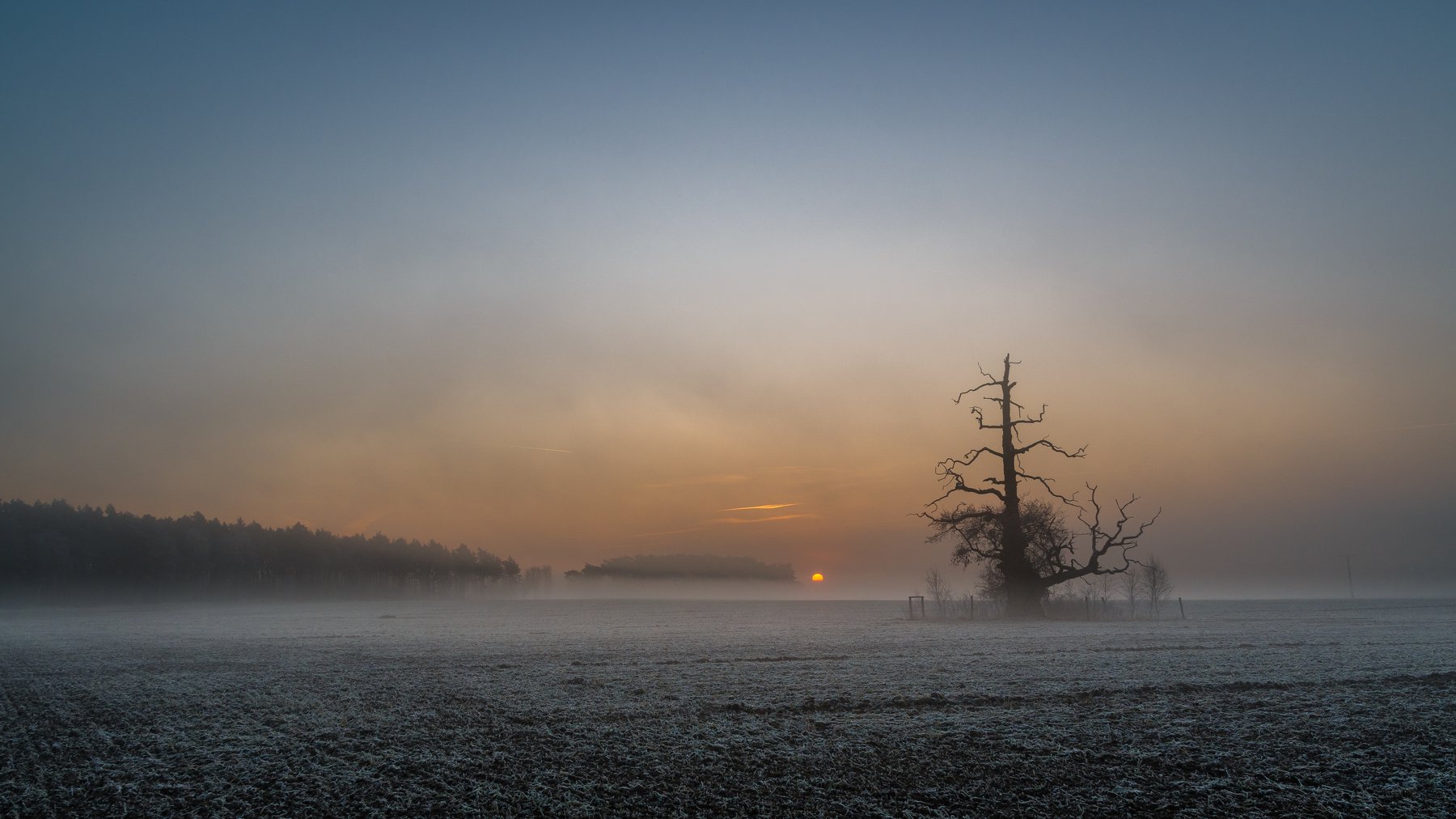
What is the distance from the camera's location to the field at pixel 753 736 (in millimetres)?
7566

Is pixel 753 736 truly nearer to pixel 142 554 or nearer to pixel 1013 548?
pixel 1013 548

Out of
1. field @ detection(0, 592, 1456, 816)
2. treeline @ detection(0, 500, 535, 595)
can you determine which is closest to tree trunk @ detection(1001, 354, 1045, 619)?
field @ detection(0, 592, 1456, 816)

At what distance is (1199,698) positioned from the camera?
1273 centimetres

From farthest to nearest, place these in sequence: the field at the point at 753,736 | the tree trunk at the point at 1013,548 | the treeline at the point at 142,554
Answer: the treeline at the point at 142,554
the tree trunk at the point at 1013,548
the field at the point at 753,736

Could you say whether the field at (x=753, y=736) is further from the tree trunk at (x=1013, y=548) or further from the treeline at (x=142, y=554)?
the treeline at (x=142, y=554)

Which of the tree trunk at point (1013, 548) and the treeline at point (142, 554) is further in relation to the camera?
the treeline at point (142, 554)

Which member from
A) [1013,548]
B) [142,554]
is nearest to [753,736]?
[1013,548]

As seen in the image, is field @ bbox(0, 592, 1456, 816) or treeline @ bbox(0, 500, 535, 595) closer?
field @ bbox(0, 592, 1456, 816)

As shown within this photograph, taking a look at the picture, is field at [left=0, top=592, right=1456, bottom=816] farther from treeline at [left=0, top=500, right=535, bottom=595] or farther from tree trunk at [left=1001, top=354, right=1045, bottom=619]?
treeline at [left=0, top=500, right=535, bottom=595]

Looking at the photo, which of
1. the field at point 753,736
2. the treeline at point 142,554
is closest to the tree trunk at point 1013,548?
the field at point 753,736

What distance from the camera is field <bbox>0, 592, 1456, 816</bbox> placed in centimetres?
757

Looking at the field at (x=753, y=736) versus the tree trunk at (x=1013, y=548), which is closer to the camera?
the field at (x=753, y=736)

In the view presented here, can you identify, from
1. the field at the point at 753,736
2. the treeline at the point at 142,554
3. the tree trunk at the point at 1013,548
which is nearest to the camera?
the field at the point at 753,736

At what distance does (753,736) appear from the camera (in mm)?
10547
